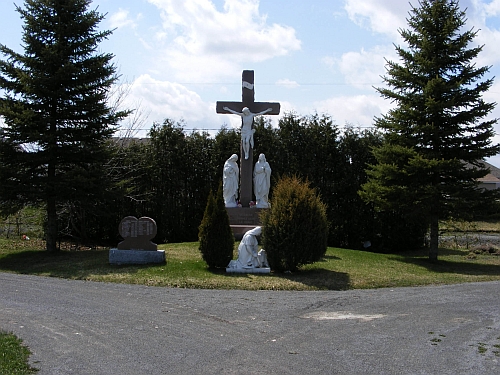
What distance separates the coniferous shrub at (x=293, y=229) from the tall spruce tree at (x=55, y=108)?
19.8ft

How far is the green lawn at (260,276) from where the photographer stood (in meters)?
12.2

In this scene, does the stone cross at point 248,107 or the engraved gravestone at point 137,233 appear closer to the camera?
the engraved gravestone at point 137,233

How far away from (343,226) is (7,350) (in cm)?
1837

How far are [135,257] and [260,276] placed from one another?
11.6 feet

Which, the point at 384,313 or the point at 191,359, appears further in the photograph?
the point at 384,313

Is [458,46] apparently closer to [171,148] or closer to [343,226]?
[343,226]

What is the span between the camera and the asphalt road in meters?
6.16

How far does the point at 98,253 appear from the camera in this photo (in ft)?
55.3

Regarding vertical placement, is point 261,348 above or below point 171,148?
below

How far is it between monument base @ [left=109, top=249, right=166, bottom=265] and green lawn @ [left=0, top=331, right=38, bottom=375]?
24.1 feet

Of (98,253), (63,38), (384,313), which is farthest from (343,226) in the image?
(384,313)

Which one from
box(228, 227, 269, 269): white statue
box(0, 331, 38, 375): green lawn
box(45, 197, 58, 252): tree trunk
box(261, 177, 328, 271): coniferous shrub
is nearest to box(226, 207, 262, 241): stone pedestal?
box(228, 227, 269, 269): white statue

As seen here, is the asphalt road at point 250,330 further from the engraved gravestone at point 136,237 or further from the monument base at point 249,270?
the engraved gravestone at point 136,237

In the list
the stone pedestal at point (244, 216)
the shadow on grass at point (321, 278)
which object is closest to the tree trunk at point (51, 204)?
the stone pedestal at point (244, 216)
